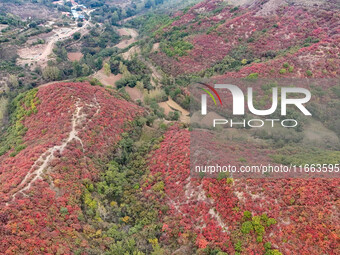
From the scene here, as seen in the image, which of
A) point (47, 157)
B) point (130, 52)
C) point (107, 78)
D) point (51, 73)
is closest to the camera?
point (47, 157)

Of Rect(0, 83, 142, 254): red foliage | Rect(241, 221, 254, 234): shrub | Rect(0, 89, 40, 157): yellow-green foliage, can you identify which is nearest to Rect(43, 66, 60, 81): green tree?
Rect(0, 89, 40, 157): yellow-green foliage

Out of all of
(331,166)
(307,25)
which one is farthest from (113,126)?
(307,25)

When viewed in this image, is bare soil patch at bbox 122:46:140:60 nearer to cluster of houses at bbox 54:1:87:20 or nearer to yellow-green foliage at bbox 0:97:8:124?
yellow-green foliage at bbox 0:97:8:124

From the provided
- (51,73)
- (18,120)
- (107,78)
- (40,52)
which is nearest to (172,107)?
(107,78)

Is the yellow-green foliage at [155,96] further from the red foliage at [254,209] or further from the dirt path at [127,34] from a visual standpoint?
the dirt path at [127,34]

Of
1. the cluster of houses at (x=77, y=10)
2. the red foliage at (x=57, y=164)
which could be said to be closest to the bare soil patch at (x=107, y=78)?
the red foliage at (x=57, y=164)

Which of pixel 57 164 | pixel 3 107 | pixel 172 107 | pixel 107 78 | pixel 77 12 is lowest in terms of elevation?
pixel 172 107

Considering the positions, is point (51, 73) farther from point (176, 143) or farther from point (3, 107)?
point (176, 143)

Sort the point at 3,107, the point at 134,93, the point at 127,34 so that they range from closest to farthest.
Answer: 1. the point at 3,107
2. the point at 134,93
3. the point at 127,34
